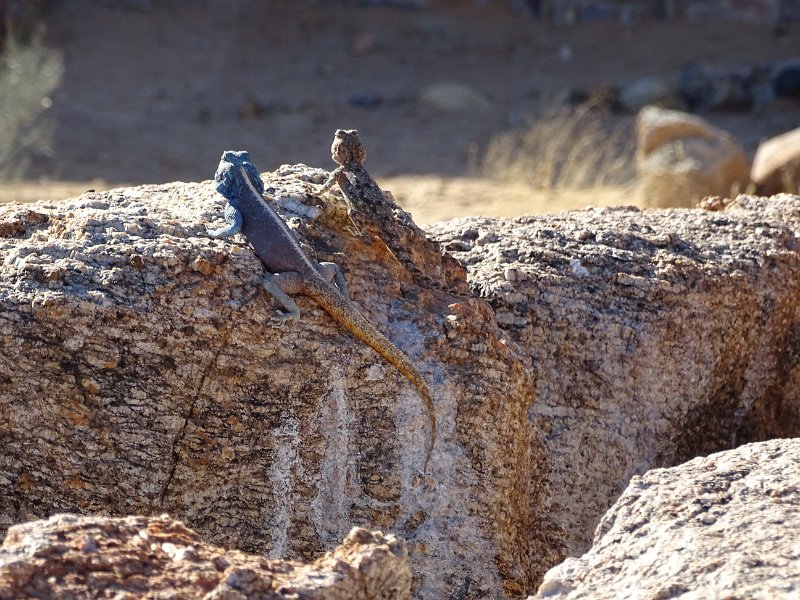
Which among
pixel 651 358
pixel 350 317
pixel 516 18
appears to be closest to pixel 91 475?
pixel 350 317

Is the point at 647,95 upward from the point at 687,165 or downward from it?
upward

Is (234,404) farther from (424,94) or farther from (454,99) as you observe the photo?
(424,94)

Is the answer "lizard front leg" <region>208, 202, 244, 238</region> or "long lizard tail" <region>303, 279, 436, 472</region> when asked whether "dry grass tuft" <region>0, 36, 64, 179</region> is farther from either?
"long lizard tail" <region>303, 279, 436, 472</region>

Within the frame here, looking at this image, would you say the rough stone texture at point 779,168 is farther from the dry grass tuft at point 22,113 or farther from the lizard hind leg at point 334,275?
the dry grass tuft at point 22,113

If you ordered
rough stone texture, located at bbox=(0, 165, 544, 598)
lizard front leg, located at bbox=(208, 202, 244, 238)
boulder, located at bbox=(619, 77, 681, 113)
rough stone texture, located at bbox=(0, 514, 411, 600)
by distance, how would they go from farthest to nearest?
boulder, located at bbox=(619, 77, 681, 113) → lizard front leg, located at bbox=(208, 202, 244, 238) → rough stone texture, located at bbox=(0, 165, 544, 598) → rough stone texture, located at bbox=(0, 514, 411, 600)

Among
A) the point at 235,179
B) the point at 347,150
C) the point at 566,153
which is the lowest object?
the point at 235,179

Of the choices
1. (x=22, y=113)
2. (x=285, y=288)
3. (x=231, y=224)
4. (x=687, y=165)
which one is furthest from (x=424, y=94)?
(x=285, y=288)

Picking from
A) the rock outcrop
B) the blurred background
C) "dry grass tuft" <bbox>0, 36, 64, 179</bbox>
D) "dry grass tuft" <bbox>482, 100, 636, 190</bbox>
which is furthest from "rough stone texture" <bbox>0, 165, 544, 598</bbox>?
"dry grass tuft" <bbox>0, 36, 64, 179</bbox>

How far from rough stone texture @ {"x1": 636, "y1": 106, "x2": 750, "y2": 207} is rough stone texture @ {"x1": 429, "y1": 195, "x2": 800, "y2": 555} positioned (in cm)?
A: 471

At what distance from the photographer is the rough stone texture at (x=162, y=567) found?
6.44 ft

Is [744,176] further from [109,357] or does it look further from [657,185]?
[109,357]

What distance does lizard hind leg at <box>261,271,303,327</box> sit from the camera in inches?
119

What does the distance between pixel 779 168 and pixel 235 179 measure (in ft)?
20.8

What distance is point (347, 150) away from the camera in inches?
149
